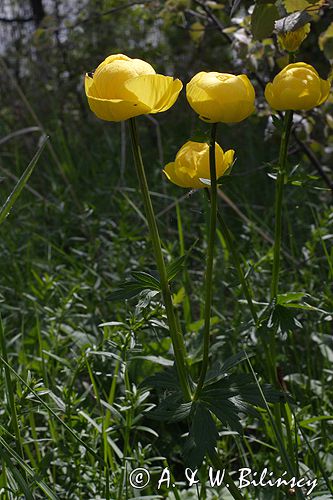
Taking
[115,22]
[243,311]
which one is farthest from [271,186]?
[115,22]

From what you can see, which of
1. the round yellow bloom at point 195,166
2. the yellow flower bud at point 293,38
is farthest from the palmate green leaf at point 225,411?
the yellow flower bud at point 293,38

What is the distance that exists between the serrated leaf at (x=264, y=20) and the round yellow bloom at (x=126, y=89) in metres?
0.32

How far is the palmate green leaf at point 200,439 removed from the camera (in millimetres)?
901

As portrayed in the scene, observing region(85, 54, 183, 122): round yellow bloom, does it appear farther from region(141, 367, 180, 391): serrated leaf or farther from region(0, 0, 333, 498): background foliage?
region(141, 367, 180, 391): serrated leaf

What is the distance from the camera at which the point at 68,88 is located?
13.8ft

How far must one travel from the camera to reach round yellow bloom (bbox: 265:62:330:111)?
3.09 feet

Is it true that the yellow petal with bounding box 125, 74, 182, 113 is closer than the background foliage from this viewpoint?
Yes

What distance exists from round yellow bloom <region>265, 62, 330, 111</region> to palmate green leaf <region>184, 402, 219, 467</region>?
44cm

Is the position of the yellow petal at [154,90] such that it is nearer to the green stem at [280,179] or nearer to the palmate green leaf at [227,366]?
the green stem at [280,179]

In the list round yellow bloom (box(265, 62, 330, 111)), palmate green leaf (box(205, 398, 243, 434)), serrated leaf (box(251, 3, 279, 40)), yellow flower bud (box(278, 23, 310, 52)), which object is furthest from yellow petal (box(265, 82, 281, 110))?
palmate green leaf (box(205, 398, 243, 434))

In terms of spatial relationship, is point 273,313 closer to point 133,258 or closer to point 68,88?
point 133,258

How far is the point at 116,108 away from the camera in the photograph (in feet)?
2.86

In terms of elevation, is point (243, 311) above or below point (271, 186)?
above

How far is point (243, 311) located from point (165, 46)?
8.93 feet
